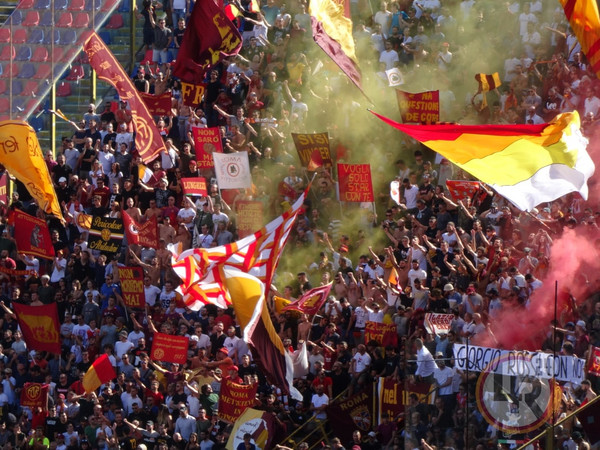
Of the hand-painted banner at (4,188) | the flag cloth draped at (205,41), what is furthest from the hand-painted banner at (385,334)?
the hand-painted banner at (4,188)

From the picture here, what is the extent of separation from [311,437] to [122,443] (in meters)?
2.80

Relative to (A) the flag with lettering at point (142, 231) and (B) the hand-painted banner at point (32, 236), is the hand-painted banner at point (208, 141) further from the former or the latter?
(B) the hand-painted banner at point (32, 236)

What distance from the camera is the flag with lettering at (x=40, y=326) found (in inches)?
900

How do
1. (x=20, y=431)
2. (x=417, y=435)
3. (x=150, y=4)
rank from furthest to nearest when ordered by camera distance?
(x=150, y=4)
(x=20, y=431)
(x=417, y=435)

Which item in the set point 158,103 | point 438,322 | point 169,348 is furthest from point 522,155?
point 158,103

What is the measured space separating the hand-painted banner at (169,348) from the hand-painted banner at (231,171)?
3162 millimetres

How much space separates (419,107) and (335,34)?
1742 millimetres

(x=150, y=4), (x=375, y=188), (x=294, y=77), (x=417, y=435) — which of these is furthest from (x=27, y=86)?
(x=417, y=435)

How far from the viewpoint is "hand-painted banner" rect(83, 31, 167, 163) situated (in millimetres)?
24219

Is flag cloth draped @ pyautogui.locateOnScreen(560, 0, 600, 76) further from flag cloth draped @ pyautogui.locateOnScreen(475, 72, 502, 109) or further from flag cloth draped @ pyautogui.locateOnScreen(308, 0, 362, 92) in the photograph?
flag cloth draped @ pyautogui.locateOnScreen(475, 72, 502, 109)

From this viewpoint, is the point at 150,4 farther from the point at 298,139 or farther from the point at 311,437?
the point at 311,437

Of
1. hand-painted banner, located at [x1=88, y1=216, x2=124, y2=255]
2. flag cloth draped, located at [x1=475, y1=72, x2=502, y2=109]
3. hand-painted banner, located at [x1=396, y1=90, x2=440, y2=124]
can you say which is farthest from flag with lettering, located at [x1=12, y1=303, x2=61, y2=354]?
flag cloth draped, located at [x1=475, y1=72, x2=502, y2=109]

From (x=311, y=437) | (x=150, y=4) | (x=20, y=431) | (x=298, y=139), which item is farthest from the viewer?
(x=150, y=4)

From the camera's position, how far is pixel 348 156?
78.9ft
